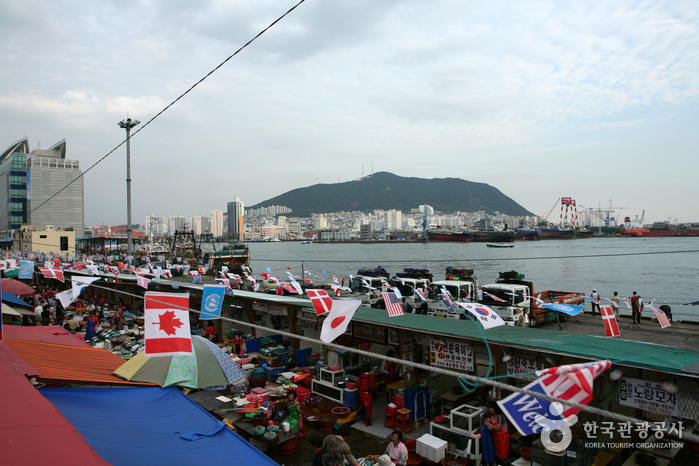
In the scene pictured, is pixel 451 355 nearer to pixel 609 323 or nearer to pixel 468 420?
pixel 468 420

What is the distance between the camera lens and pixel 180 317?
6.28 meters

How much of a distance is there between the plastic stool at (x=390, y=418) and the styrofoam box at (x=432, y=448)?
1380 millimetres

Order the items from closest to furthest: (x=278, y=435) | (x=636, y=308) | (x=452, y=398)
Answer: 1. (x=278, y=435)
2. (x=452, y=398)
3. (x=636, y=308)

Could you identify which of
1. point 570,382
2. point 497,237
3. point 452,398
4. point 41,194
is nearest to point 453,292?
point 452,398

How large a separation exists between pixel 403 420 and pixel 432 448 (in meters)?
1.50

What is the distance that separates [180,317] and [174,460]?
7.29 feet

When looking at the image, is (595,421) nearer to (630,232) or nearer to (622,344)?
(622,344)

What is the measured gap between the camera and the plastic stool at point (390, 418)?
8516 millimetres

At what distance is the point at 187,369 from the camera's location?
838 cm

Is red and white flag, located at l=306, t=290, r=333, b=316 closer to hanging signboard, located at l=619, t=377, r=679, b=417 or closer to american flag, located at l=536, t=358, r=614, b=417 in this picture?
hanging signboard, located at l=619, t=377, r=679, b=417

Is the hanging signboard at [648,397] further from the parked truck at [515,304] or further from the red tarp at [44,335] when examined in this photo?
the red tarp at [44,335]

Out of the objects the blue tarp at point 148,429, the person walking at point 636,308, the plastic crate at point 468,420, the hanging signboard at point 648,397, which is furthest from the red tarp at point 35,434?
the person walking at point 636,308

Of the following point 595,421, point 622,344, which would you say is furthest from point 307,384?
point 622,344

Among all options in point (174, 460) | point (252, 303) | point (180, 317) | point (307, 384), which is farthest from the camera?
point (252, 303)
